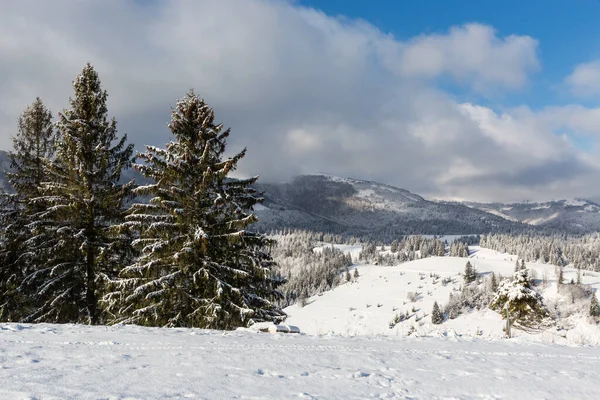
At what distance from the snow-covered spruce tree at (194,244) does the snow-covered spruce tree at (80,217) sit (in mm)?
1884

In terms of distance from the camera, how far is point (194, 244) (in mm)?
13289

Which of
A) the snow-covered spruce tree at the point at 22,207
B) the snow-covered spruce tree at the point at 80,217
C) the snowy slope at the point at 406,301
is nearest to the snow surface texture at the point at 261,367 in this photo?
the snow-covered spruce tree at the point at 80,217

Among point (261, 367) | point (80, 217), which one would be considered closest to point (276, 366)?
point (261, 367)

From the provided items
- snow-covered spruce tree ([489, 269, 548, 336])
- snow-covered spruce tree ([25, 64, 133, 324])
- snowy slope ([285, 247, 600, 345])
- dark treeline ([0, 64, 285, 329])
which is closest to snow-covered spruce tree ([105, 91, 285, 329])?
dark treeline ([0, 64, 285, 329])

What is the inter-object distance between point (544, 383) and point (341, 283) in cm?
16963

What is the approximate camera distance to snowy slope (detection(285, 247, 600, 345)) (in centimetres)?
8731

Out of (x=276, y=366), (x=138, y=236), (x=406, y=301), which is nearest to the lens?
(x=276, y=366)

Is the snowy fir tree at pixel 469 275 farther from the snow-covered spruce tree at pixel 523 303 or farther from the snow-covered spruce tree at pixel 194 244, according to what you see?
the snow-covered spruce tree at pixel 194 244

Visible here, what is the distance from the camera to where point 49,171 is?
1518 centimetres

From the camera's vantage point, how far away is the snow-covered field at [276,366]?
14.4 ft

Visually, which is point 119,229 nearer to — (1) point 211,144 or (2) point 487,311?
(1) point 211,144

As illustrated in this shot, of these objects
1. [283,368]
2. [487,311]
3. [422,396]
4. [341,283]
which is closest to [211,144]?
[283,368]

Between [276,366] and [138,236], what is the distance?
10.5 m

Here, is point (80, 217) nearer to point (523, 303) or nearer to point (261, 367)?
point (261, 367)
